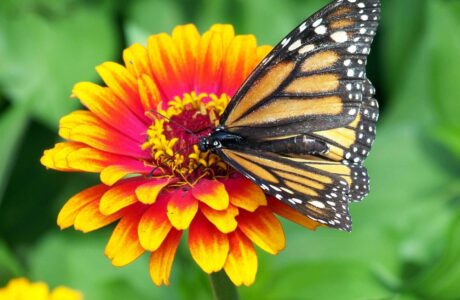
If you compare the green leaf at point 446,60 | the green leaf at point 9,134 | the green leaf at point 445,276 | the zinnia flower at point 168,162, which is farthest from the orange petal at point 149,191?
the green leaf at point 446,60

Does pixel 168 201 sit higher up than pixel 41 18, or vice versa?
pixel 41 18

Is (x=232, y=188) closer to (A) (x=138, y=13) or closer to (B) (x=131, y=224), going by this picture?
(B) (x=131, y=224)

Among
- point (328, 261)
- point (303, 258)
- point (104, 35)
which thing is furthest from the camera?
point (104, 35)

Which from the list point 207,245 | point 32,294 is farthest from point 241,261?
point 32,294

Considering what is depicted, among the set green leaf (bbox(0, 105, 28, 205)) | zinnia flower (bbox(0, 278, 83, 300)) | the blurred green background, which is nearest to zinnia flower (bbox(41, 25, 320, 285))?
zinnia flower (bbox(0, 278, 83, 300))

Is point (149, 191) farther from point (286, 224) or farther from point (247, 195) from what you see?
point (286, 224)

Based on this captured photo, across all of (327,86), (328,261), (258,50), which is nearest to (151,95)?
(258,50)

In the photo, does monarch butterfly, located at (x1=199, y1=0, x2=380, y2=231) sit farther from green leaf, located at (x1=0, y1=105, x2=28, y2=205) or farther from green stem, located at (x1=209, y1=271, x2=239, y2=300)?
green leaf, located at (x1=0, y1=105, x2=28, y2=205)
